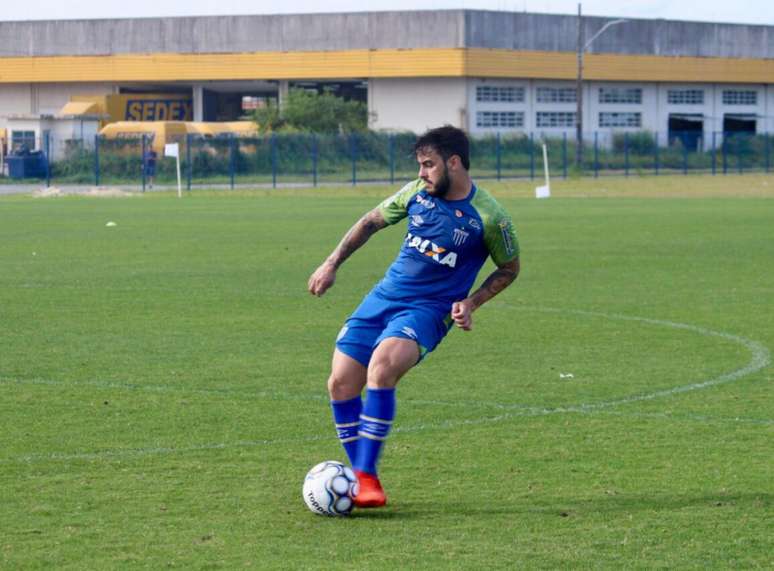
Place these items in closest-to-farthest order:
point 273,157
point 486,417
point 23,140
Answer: point 486,417
point 273,157
point 23,140

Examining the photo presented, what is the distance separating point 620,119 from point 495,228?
75.2m

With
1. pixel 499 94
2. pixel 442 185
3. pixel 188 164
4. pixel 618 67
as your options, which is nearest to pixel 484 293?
pixel 442 185

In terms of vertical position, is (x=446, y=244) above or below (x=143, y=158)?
below

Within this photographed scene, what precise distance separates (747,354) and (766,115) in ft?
255

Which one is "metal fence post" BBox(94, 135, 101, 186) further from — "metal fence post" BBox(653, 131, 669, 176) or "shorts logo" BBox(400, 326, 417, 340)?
"shorts logo" BBox(400, 326, 417, 340)

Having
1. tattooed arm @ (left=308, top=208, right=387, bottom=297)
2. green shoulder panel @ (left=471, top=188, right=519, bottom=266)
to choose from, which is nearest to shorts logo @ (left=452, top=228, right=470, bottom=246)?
green shoulder panel @ (left=471, top=188, right=519, bottom=266)

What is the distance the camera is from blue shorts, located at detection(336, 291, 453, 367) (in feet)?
25.7

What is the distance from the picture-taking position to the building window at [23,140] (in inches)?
2589

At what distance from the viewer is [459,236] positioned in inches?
310

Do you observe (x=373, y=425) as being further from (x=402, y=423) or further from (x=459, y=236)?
(x=402, y=423)

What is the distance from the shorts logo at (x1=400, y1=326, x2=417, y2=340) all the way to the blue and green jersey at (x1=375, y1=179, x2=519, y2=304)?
275 mm

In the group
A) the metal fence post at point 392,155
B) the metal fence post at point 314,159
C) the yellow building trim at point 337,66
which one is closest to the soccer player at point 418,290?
the metal fence post at point 314,159

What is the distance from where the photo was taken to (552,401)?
11016mm

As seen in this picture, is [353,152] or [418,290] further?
[353,152]
